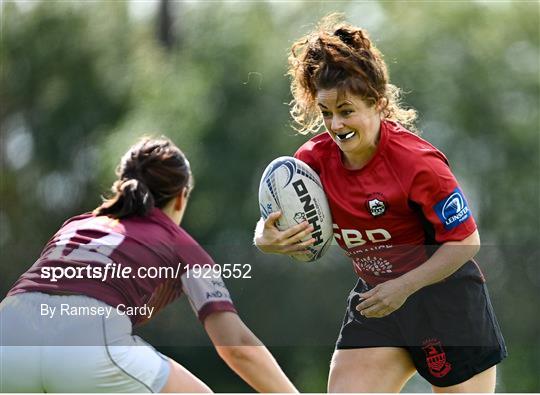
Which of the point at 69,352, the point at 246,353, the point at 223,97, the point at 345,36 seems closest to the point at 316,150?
the point at 345,36

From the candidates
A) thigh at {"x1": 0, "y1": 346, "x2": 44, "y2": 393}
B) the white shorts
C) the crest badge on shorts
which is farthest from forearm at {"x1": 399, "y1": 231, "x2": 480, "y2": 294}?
thigh at {"x1": 0, "y1": 346, "x2": 44, "y2": 393}

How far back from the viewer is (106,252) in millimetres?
4770

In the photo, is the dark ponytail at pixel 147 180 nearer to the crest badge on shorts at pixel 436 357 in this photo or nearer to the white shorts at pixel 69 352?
the white shorts at pixel 69 352

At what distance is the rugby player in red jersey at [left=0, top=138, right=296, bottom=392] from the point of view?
4570 millimetres

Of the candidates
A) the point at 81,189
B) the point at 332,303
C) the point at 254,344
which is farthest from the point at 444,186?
the point at 81,189

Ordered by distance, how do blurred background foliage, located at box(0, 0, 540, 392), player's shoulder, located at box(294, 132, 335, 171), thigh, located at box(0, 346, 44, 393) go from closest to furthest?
thigh, located at box(0, 346, 44, 393) < player's shoulder, located at box(294, 132, 335, 171) < blurred background foliage, located at box(0, 0, 540, 392)

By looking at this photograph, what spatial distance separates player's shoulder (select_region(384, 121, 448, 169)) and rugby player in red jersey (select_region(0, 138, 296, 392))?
799 millimetres

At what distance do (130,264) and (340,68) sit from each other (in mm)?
1068

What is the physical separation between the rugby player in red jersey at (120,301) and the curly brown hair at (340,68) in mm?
579

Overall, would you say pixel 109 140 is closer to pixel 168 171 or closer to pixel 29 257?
pixel 29 257

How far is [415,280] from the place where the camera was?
189 inches

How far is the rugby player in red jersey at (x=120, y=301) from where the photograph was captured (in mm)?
4570

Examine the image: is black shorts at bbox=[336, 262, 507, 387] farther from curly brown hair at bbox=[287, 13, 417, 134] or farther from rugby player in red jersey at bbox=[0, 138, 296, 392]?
curly brown hair at bbox=[287, 13, 417, 134]

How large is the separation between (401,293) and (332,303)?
227 inches
